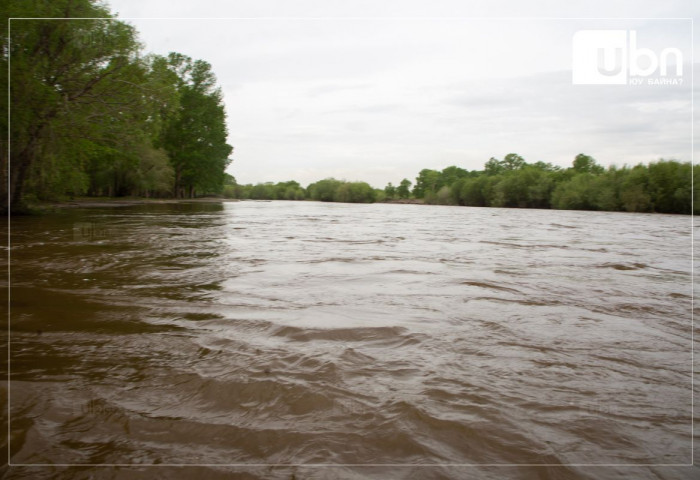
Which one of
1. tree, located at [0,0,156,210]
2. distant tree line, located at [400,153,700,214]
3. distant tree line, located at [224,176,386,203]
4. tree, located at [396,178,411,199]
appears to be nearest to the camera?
tree, located at [0,0,156,210]

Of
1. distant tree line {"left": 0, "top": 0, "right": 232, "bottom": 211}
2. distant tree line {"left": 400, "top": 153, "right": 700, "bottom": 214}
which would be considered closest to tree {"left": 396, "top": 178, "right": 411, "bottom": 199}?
distant tree line {"left": 400, "top": 153, "right": 700, "bottom": 214}

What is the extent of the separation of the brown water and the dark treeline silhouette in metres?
4.33

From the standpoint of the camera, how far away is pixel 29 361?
7.70 feet

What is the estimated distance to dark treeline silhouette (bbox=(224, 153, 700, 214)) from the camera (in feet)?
111

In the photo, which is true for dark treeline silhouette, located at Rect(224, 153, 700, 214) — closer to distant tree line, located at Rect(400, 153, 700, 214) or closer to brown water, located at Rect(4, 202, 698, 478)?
distant tree line, located at Rect(400, 153, 700, 214)

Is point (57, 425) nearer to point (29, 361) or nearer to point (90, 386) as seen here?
point (90, 386)

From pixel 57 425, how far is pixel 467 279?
4.72 metres

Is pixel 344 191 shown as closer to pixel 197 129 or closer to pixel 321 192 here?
pixel 321 192

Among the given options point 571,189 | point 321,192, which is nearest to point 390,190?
point 321,192

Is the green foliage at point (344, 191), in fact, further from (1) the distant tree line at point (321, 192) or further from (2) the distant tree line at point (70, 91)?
(2) the distant tree line at point (70, 91)

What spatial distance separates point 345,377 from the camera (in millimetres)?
2312

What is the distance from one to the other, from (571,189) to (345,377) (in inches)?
2148

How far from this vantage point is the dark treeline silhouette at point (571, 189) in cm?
3384

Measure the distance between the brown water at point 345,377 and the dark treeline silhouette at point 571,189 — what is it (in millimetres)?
4326
